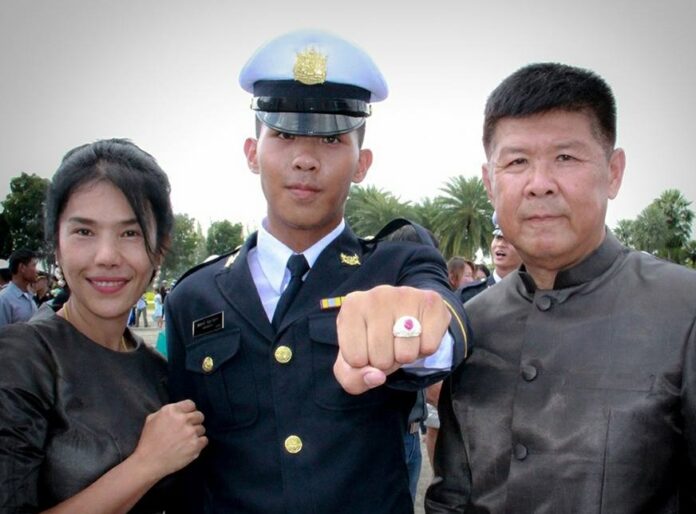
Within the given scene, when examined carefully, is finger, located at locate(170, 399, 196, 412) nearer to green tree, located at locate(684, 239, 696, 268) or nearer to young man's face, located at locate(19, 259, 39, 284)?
young man's face, located at locate(19, 259, 39, 284)

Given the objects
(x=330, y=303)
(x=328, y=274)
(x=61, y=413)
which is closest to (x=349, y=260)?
(x=328, y=274)

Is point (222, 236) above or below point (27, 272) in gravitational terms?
above

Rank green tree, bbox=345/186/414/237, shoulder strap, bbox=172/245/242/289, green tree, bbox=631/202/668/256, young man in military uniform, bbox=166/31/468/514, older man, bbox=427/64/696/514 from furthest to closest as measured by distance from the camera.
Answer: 1. green tree, bbox=631/202/668/256
2. green tree, bbox=345/186/414/237
3. shoulder strap, bbox=172/245/242/289
4. young man in military uniform, bbox=166/31/468/514
5. older man, bbox=427/64/696/514

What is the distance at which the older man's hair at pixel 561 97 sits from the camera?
1971 millimetres

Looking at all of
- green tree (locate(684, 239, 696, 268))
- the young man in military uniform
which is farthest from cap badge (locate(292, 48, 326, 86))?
green tree (locate(684, 239, 696, 268))

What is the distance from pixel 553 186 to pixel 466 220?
186 feet

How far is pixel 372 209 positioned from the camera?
69.1 metres

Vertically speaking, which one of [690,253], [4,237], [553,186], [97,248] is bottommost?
[690,253]

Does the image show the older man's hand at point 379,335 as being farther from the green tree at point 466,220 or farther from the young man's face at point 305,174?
the green tree at point 466,220

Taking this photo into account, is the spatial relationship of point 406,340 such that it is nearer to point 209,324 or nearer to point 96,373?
point 209,324

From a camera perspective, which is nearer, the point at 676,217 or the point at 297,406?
the point at 297,406

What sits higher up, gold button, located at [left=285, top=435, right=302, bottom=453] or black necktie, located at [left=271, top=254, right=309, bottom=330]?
black necktie, located at [left=271, top=254, right=309, bottom=330]

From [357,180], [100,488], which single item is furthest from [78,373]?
[357,180]

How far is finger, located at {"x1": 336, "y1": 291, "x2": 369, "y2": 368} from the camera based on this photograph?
1.31m
